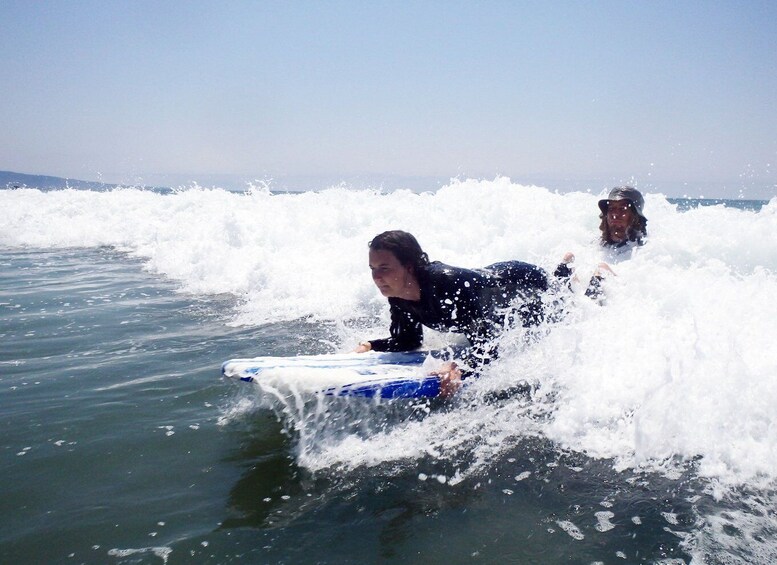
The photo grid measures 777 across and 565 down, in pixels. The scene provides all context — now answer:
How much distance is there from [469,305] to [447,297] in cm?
20

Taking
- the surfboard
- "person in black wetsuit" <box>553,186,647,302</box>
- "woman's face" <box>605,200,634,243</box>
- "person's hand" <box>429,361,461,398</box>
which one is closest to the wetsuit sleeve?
the surfboard

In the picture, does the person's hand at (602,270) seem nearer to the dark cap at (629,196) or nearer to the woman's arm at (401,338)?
the dark cap at (629,196)

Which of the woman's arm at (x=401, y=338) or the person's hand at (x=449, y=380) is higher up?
the woman's arm at (x=401, y=338)

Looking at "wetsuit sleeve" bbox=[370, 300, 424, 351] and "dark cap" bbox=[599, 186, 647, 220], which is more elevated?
"dark cap" bbox=[599, 186, 647, 220]

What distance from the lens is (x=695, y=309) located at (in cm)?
502

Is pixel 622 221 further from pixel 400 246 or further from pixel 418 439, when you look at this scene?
pixel 418 439

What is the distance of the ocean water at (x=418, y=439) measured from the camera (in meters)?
2.54

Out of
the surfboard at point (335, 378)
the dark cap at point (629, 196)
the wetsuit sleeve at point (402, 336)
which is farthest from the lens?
the dark cap at point (629, 196)

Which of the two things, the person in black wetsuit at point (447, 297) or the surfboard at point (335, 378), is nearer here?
the person in black wetsuit at point (447, 297)

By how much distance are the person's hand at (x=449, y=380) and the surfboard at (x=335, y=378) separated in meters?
0.04

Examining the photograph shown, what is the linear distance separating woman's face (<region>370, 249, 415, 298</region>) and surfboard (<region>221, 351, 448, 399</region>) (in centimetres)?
72

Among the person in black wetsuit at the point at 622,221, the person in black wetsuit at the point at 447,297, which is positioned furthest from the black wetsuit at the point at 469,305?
the person in black wetsuit at the point at 622,221

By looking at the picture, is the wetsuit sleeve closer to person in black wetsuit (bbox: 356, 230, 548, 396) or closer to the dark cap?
person in black wetsuit (bbox: 356, 230, 548, 396)

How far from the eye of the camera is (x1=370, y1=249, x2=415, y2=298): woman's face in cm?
356
